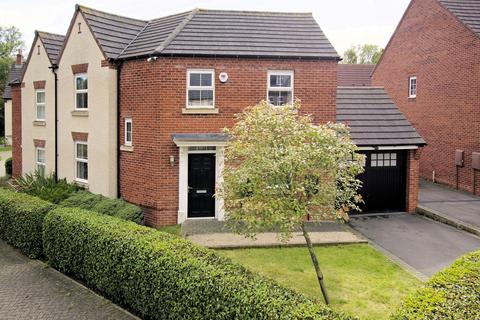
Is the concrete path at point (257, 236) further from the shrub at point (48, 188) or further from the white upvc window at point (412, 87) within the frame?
the white upvc window at point (412, 87)

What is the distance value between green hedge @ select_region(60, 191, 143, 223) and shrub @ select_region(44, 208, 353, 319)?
2.67m

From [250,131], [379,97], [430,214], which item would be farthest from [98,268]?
[379,97]

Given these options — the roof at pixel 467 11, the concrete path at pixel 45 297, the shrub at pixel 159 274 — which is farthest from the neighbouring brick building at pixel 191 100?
the roof at pixel 467 11

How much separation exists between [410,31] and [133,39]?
1394 cm

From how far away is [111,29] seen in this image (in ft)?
52.6

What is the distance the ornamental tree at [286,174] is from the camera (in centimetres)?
790

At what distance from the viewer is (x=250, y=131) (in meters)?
8.69

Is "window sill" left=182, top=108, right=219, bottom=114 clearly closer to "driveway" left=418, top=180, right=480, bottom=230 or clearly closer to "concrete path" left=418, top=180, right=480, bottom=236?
"concrete path" left=418, top=180, right=480, bottom=236

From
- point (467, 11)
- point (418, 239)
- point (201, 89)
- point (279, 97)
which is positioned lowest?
point (418, 239)

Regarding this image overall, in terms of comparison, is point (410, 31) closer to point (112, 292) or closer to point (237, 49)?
point (237, 49)

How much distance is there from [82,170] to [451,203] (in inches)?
535

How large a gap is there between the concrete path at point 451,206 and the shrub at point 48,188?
485 inches

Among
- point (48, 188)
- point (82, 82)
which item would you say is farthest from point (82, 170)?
point (82, 82)

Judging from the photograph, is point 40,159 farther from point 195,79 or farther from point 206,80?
point 206,80
